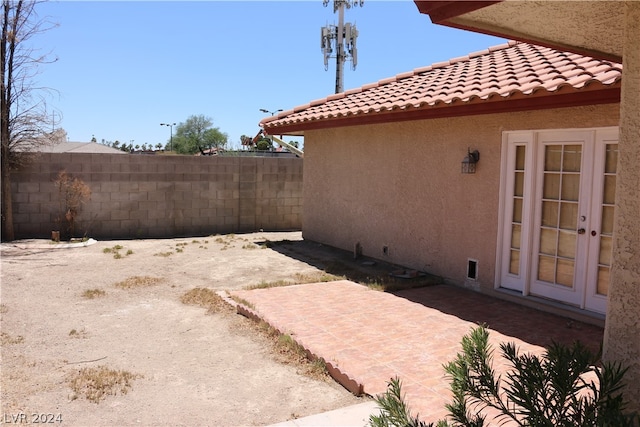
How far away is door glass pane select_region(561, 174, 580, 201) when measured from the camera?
6.89m

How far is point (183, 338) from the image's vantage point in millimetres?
6277

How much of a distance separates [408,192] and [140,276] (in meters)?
5.17

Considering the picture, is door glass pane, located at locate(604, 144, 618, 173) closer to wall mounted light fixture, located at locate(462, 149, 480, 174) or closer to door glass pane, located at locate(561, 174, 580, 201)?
door glass pane, located at locate(561, 174, 580, 201)

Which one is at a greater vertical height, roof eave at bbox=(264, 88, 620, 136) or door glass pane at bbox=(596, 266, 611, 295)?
roof eave at bbox=(264, 88, 620, 136)

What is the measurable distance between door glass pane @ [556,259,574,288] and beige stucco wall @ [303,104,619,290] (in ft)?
3.52

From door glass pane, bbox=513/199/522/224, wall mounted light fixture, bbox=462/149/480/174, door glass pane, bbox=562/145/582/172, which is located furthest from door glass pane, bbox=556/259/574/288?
wall mounted light fixture, bbox=462/149/480/174

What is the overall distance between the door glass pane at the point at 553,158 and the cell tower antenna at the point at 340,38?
21.0 metres

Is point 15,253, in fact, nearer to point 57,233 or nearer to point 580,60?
point 57,233

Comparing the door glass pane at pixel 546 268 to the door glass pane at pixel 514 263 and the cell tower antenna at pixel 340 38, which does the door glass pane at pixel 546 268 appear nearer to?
the door glass pane at pixel 514 263

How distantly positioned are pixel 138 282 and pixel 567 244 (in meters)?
6.80

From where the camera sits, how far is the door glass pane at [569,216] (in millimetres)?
6904

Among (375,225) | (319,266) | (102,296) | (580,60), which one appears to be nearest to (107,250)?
(102,296)

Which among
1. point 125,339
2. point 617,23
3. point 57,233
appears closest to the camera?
point 617,23

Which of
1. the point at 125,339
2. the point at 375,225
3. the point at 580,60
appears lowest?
the point at 125,339
